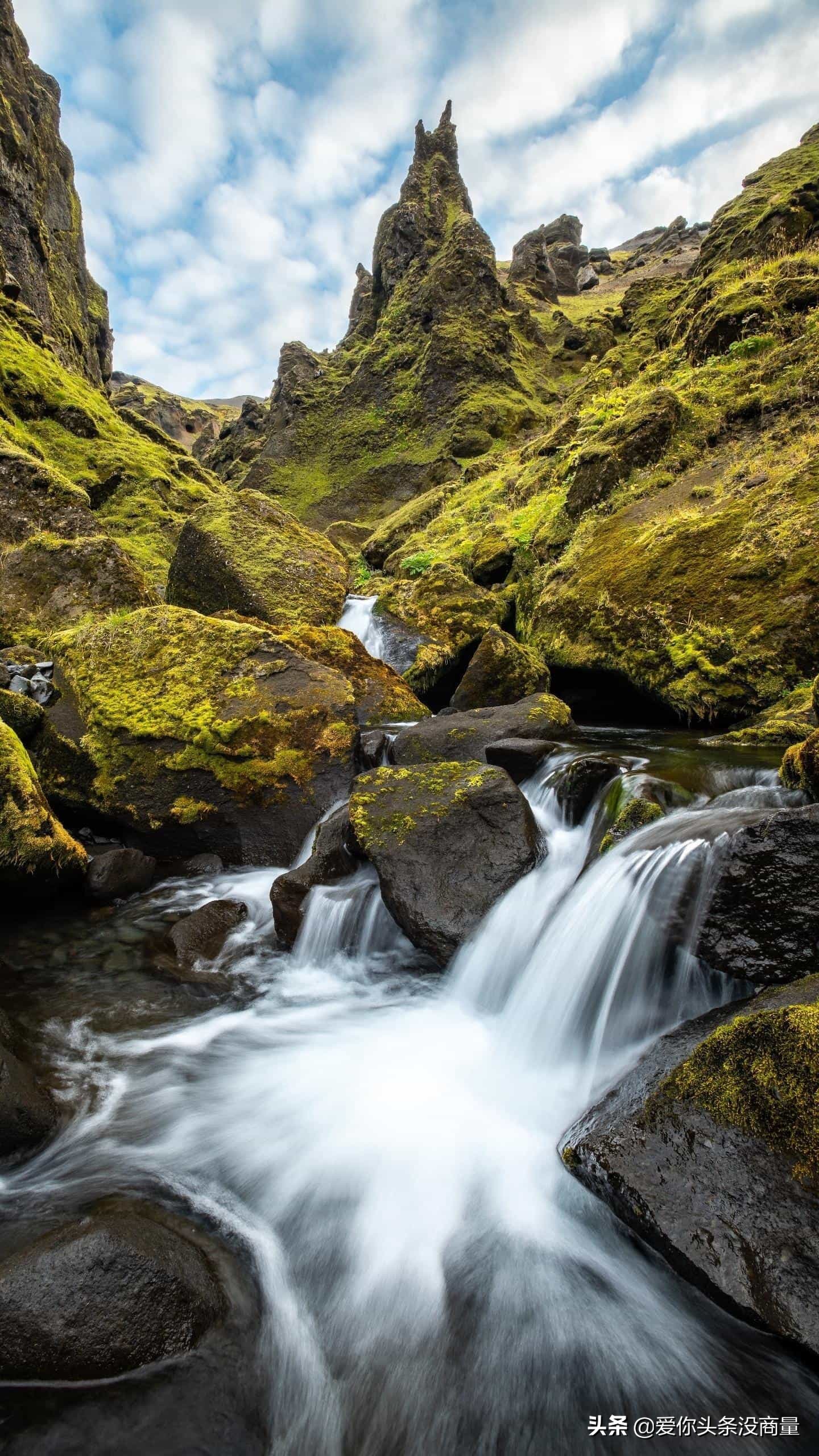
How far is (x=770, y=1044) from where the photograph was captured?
8.31 ft

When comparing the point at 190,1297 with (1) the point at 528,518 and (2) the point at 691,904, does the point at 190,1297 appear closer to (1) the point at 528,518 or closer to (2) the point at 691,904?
(2) the point at 691,904

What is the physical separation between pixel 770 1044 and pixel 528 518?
1408cm

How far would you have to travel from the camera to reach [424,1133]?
3.80 meters

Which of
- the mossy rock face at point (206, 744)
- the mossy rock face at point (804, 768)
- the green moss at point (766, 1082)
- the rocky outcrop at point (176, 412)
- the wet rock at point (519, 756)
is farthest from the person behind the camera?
the rocky outcrop at point (176, 412)

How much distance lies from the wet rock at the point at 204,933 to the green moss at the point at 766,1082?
13.8 feet

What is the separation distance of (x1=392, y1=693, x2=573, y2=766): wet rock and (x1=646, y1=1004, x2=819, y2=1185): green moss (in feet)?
→ 15.7

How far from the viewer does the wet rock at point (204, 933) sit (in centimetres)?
570

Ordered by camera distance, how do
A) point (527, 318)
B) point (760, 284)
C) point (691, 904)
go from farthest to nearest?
point (527, 318), point (760, 284), point (691, 904)

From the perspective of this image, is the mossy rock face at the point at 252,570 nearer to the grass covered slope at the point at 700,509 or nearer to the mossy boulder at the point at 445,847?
the grass covered slope at the point at 700,509

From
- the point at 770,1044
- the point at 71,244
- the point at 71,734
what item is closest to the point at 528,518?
the point at 71,734

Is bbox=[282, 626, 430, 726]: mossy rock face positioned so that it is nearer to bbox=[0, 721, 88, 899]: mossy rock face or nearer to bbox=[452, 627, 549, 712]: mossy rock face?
bbox=[452, 627, 549, 712]: mossy rock face

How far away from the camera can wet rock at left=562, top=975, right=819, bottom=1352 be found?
7.48 feet

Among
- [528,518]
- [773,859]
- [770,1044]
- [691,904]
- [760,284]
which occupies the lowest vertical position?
[770,1044]

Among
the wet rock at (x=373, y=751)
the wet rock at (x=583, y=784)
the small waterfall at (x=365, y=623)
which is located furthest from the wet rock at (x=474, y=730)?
the small waterfall at (x=365, y=623)
